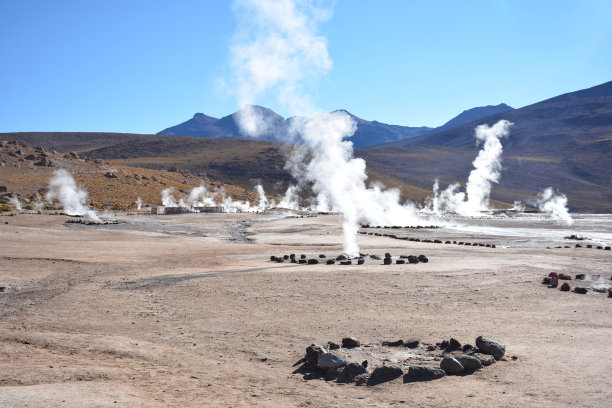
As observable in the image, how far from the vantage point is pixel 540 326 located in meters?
11.6

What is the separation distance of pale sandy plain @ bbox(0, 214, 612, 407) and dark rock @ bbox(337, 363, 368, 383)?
222 millimetres

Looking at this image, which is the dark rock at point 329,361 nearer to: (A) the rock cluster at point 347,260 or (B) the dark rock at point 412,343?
(B) the dark rock at point 412,343

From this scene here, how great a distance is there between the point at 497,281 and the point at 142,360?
12911 mm

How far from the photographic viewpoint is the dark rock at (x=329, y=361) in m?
8.45

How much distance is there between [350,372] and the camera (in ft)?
27.0

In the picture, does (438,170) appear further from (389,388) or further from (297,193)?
(389,388)

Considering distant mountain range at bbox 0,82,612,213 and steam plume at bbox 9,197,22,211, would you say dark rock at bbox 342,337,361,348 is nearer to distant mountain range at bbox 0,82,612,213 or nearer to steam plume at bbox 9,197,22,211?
steam plume at bbox 9,197,22,211

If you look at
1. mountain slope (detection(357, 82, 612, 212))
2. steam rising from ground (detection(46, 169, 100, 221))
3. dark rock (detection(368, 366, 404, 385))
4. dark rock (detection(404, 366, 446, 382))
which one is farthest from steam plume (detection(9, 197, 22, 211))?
mountain slope (detection(357, 82, 612, 212))

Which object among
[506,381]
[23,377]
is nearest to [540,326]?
[506,381]

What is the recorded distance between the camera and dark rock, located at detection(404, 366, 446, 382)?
26.7 feet

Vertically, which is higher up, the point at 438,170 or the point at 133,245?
the point at 438,170

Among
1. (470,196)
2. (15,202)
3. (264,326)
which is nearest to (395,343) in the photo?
(264,326)

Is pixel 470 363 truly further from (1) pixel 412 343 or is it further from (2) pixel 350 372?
(2) pixel 350 372

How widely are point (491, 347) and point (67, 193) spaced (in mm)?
68673
